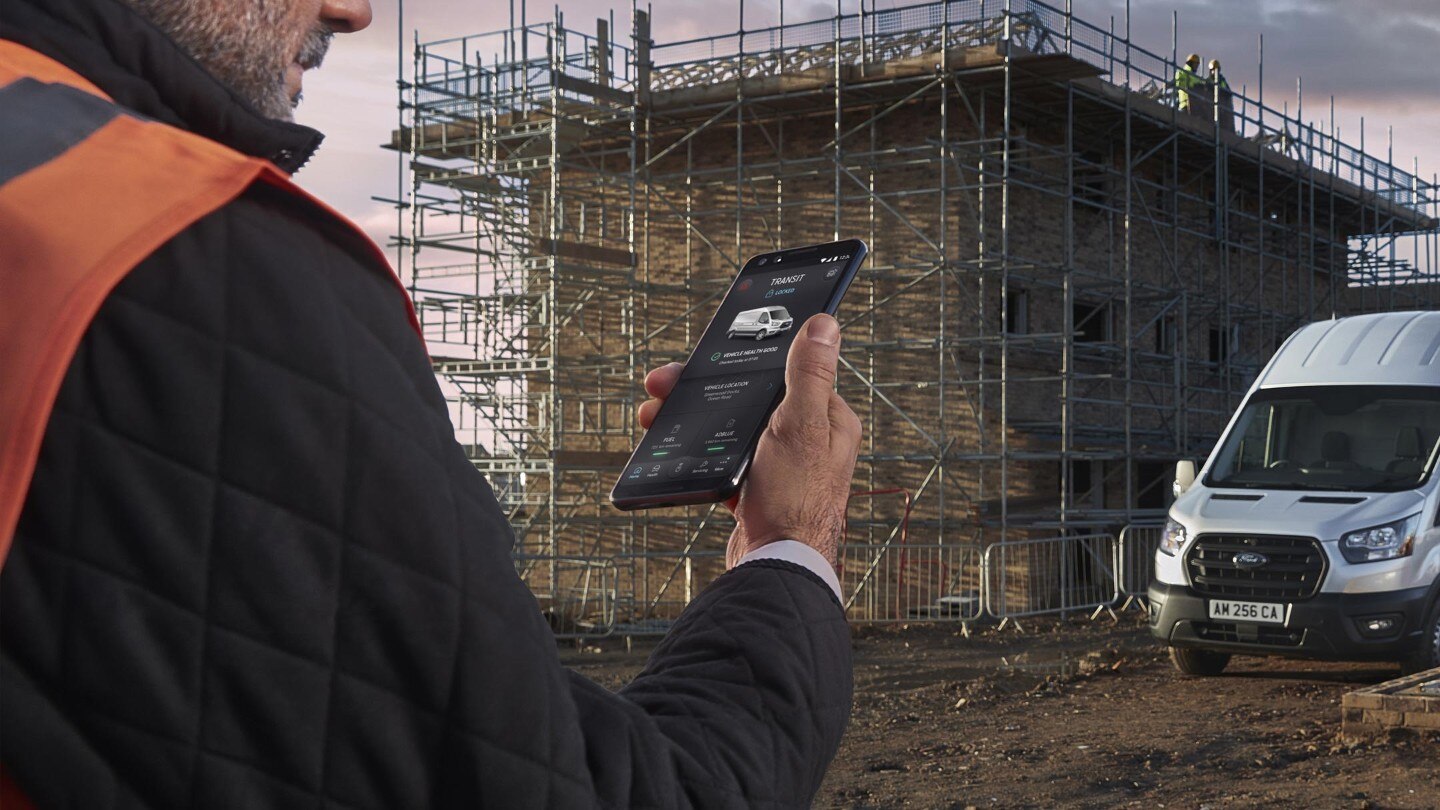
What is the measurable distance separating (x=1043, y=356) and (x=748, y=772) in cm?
2094

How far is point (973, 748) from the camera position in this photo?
30.1 ft

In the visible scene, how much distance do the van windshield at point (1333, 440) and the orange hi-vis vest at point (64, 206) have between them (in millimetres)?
11320

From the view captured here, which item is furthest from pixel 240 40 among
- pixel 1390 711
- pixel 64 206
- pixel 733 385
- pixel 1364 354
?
pixel 1364 354

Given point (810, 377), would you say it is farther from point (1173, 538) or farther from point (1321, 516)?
point (1173, 538)

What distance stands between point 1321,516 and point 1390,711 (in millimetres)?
2180

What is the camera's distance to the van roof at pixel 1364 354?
11.7 m

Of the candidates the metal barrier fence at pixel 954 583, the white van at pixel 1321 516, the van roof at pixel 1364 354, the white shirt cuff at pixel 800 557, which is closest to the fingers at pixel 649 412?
the white shirt cuff at pixel 800 557

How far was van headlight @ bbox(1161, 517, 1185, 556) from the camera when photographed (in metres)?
11.3

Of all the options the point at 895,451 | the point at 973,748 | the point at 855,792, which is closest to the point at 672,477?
the point at 855,792

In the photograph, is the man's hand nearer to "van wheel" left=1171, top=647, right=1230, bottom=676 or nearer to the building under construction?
"van wheel" left=1171, top=647, right=1230, bottom=676

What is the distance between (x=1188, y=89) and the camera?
2398 centimetres

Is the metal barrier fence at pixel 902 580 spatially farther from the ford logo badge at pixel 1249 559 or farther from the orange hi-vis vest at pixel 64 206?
the orange hi-vis vest at pixel 64 206

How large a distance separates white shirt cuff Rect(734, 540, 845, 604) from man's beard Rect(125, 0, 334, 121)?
2.08 ft

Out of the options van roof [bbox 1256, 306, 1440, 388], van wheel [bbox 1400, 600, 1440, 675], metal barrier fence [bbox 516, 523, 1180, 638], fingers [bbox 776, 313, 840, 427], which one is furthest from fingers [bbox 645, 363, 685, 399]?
metal barrier fence [bbox 516, 523, 1180, 638]
